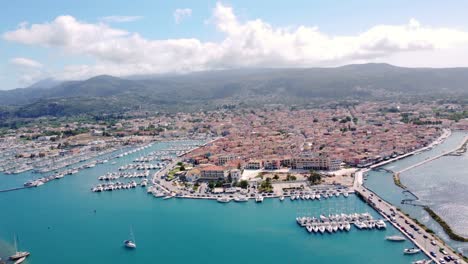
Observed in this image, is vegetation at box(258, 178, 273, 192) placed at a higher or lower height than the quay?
higher

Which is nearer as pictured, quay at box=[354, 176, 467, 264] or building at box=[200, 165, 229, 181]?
quay at box=[354, 176, 467, 264]

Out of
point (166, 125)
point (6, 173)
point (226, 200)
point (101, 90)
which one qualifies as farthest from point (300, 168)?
point (101, 90)

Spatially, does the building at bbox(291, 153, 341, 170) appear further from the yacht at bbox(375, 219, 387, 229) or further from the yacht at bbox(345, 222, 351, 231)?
the yacht at bbox(375, 219, 387, 229)

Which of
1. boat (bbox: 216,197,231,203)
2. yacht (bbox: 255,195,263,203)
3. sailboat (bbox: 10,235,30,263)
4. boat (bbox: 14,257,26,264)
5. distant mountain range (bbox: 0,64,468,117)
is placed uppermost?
distant mountain range (bbox: 0,64,468,117)

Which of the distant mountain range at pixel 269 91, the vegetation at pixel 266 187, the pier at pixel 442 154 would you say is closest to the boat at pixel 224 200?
the vegetation at pixel 266 187

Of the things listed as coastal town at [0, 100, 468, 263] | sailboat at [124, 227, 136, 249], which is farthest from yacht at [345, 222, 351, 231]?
sailboat at [124, 227, 136, 249]

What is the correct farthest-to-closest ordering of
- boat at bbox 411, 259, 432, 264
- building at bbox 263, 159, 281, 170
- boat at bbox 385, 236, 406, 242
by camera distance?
building at bbox 263, 159, 281, 170 < boat at bbox 385, 236, 406, 242 < boat at bbox 411, 259, 432, 264

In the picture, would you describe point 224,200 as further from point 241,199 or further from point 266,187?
point 266,187
